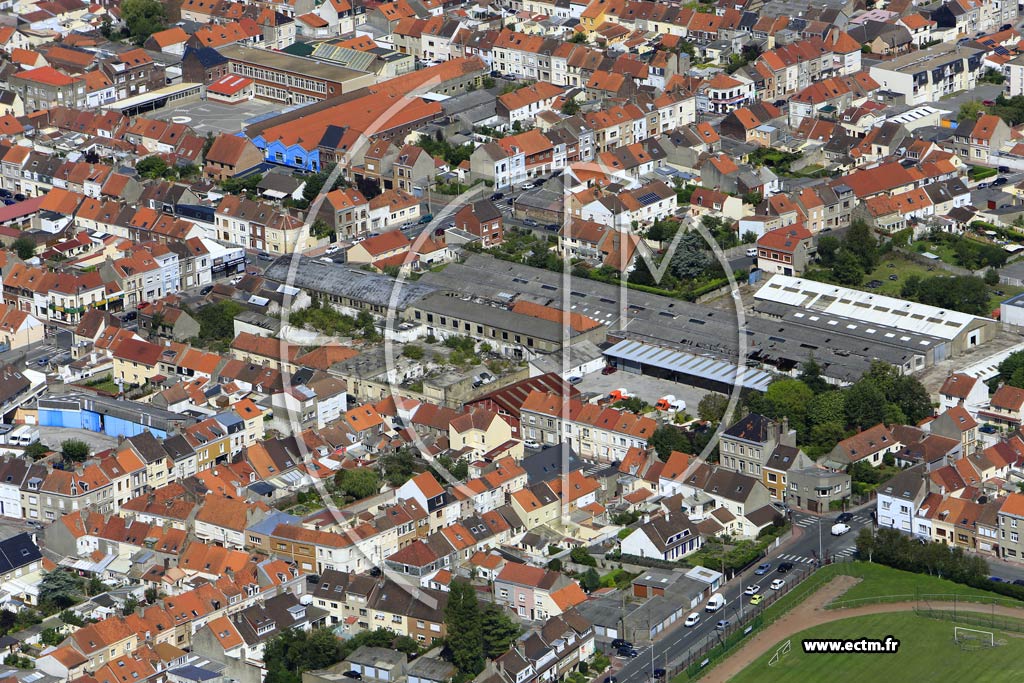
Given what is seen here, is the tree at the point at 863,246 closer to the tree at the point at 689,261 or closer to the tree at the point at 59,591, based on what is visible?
the tree at the point at 689,261

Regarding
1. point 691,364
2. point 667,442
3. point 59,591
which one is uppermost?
point 667,442

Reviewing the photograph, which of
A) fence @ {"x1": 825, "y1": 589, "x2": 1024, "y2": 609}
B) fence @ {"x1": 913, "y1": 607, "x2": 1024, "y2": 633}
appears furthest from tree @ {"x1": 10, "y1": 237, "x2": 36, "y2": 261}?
fence @ {"x1": 913, "y1": 607, "x2": 1024, "y2": 633}

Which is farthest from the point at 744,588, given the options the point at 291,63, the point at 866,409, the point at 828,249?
the point at 291,63

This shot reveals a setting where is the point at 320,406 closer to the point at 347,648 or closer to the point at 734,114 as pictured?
the point at 347,648

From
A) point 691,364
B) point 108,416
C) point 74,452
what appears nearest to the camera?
point 74,452

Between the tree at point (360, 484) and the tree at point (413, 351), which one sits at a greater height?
the tree at point (360, 484)

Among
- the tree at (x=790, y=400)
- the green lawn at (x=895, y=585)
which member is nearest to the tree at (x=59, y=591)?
the green lawn at (x=895, y=585)

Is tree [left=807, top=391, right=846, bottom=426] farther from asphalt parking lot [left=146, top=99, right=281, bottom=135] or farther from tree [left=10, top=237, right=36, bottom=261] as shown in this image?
asphalt parking lot [left=146, top=99, right=281, bottom=135]

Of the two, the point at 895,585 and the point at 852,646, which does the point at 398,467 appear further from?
the point at 852,646
